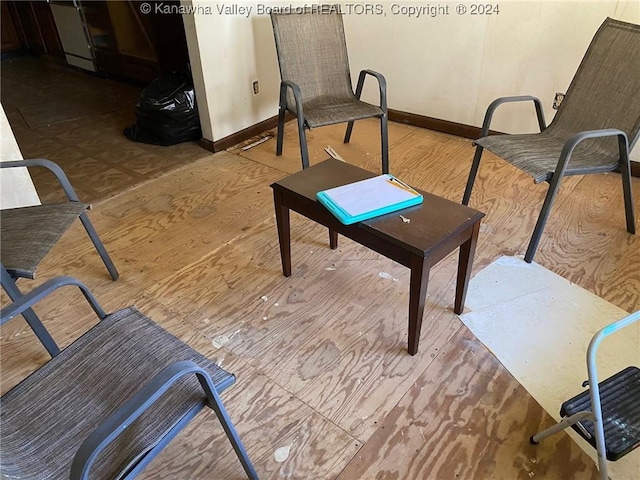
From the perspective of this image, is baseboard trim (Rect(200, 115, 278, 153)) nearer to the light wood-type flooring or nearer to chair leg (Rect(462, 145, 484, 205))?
the light wood-type flooring

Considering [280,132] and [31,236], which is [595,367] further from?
[280,132]

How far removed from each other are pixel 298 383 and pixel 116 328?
2.06ft

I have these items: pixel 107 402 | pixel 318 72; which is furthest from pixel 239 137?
pixel 107 402

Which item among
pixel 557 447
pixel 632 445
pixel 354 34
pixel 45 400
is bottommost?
pixel 557 447

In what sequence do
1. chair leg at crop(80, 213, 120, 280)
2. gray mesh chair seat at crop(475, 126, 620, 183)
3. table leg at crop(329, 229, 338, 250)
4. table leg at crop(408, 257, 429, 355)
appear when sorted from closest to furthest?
1. table leg at crop(408, 257, 429, 355)
2. chair leg at crop(80, 213, 120, 280)
3. gray mesh chair seat at crop(475, 126, 620, 183)
4. table leg at crop(329, 229, 338, 250)

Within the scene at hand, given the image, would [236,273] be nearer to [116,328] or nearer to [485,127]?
[116,328]

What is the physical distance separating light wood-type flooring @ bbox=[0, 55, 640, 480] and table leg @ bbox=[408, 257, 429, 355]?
0.09 metres

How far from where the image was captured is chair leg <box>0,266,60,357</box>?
1350 mm

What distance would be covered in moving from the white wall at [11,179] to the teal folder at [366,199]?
1.51 meters

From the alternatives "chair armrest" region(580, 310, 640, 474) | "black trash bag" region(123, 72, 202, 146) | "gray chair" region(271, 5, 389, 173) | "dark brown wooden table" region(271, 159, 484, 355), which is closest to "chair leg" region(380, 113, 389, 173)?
"gray chair" region(271, 5, 389, 173)

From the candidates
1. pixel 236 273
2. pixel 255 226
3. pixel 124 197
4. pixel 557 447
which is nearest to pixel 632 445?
pixel 557 447

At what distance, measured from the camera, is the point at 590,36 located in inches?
101

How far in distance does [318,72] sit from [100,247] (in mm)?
1698

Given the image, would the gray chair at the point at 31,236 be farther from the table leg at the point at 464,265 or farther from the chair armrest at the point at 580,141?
the chair armrest at the point at 580,141
